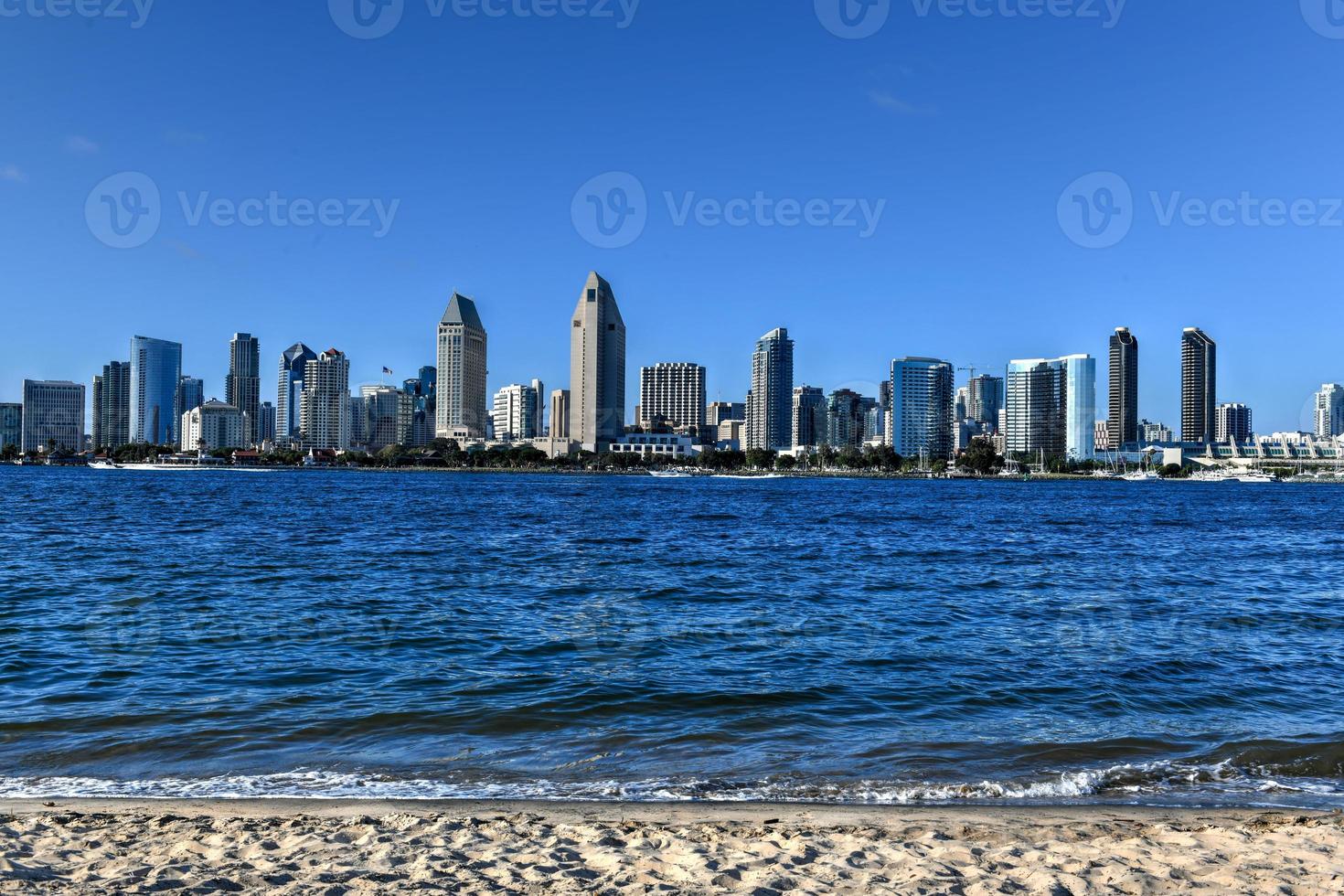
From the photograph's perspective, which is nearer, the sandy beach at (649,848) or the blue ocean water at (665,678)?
the sandy beach at (649,848)

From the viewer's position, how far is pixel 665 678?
52.9ft

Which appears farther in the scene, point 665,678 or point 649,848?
point 665,678

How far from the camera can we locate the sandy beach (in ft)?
24.3

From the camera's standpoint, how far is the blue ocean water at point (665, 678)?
11203 mm

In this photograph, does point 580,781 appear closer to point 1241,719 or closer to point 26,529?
point 1241,719

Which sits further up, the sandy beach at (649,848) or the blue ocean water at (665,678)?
the sandy beach at (649,848)

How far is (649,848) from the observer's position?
8.30 m

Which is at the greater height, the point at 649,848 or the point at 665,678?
the point at 649,848

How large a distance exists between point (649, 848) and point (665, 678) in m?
7.84

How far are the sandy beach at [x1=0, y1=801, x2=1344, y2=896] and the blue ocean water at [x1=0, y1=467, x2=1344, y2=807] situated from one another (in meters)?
1.01

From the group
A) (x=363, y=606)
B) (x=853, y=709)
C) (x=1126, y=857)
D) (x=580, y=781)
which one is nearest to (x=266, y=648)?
(x=363, y=606)

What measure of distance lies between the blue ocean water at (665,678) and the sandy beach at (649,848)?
101cm

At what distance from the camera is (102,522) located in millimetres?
54031

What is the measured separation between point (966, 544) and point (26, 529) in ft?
155
